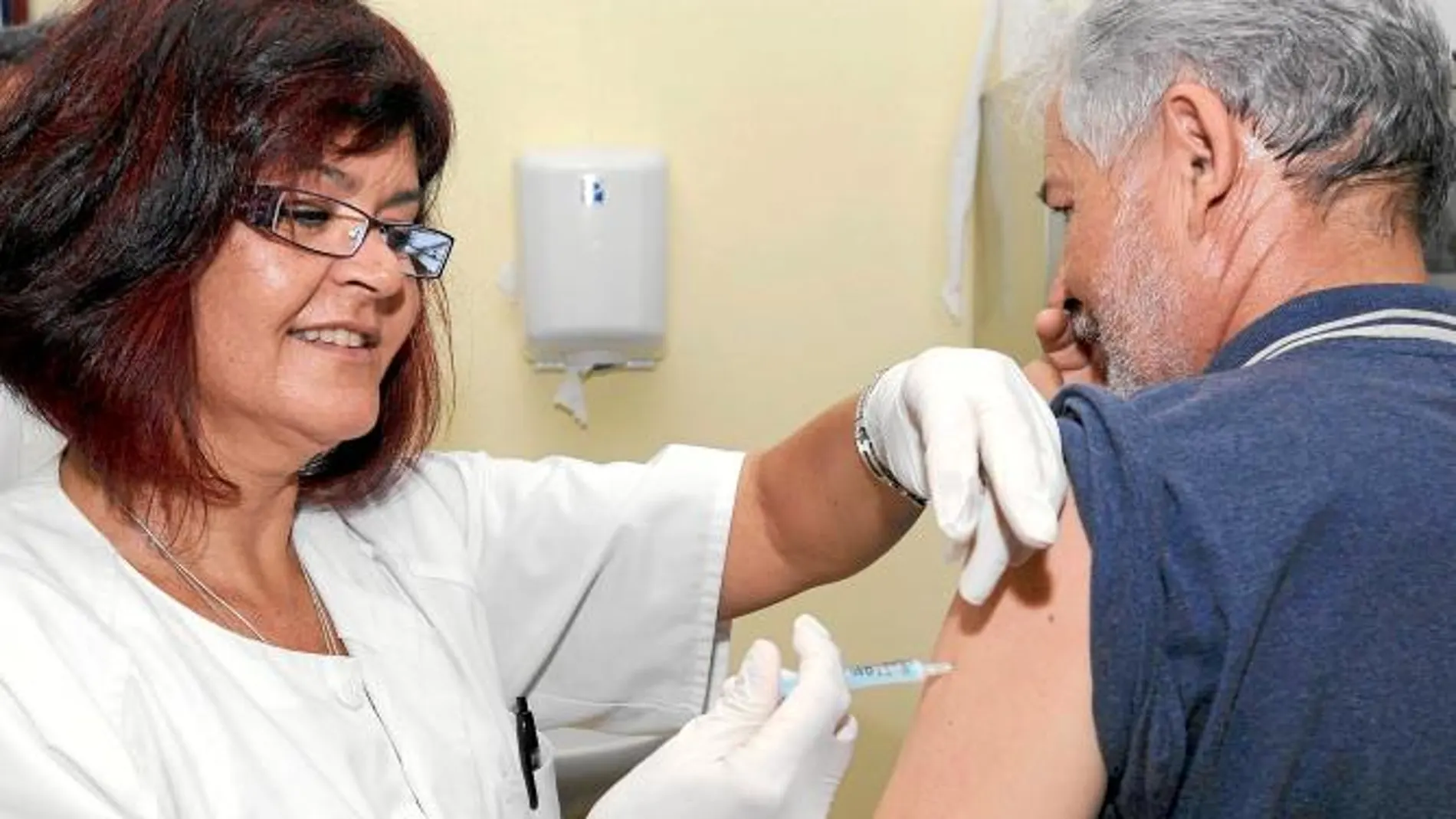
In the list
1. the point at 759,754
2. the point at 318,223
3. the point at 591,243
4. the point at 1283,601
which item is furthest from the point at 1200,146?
the point at 591,243

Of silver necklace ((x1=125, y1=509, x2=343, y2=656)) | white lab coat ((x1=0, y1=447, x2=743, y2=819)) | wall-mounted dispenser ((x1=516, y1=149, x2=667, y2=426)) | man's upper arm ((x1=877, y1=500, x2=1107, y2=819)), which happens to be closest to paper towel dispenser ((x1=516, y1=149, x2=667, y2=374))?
wall-mounted dispenser ((x1=516, y1=149, x2=667, y2=426))

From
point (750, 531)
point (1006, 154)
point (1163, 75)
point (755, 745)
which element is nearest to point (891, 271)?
point (1006, 154)

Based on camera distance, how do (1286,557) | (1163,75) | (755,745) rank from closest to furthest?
1. (1286,557)
2. (755,745)
3. (1163,75)

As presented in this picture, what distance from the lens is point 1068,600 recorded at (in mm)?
895

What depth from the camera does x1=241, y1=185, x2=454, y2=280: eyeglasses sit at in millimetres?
1194

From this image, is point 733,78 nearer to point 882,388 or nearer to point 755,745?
point 882,388

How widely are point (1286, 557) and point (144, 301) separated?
84 cm

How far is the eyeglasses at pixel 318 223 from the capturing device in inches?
47.0

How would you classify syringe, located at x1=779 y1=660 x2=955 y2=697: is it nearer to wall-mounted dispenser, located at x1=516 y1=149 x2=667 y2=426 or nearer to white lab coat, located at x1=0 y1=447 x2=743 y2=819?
white lab coat, located at x1=0 y1=447 x2=743 y2=819

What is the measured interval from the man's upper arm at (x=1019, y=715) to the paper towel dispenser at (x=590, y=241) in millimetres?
1262

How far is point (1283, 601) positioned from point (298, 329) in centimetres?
77

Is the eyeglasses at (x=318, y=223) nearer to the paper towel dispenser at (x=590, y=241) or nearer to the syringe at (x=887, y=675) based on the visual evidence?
the syringe at (x=887, y=675)

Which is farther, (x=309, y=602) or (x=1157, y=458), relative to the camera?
(x=309, y=602)

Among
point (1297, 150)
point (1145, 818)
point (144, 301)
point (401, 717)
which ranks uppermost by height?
point (1297, 150)
